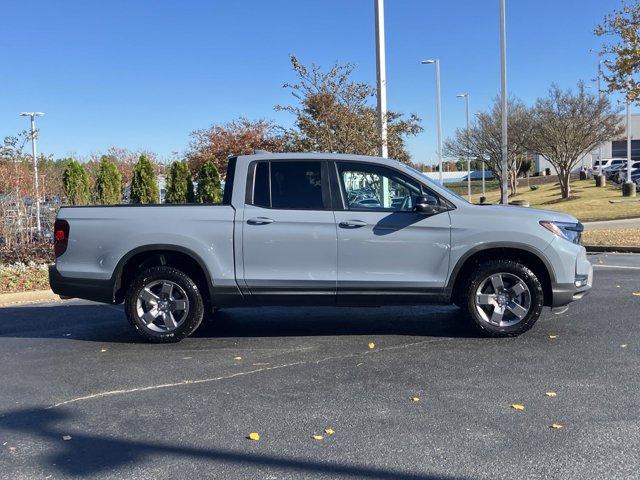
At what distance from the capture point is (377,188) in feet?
21.0

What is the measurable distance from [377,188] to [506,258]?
1.45 meters

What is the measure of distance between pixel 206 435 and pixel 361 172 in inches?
126

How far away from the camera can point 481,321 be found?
20.6ft

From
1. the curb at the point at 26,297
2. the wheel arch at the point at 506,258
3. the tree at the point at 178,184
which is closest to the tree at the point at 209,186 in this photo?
the tree at the point at 178,184

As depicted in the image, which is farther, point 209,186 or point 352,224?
point 209,186

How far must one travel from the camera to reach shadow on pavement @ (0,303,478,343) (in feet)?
22.4

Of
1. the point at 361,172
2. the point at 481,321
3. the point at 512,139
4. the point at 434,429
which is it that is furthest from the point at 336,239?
the point at 512,139

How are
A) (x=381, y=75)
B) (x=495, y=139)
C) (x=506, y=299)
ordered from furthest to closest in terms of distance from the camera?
(x=495, y=139), (x=381, y=75), (x=506, y=299)

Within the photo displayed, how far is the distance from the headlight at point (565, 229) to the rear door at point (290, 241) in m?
2.07

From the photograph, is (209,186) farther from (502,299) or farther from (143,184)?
(502,299)

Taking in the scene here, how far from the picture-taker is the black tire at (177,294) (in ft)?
20.8

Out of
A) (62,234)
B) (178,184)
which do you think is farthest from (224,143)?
(62,234)

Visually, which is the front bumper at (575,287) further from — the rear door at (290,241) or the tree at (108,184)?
the tree at (108,184)

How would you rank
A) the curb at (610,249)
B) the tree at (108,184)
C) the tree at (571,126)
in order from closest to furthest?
1. the curb at (610,249)
2. the tree at (108,184)
3. the tree at (571,126)
